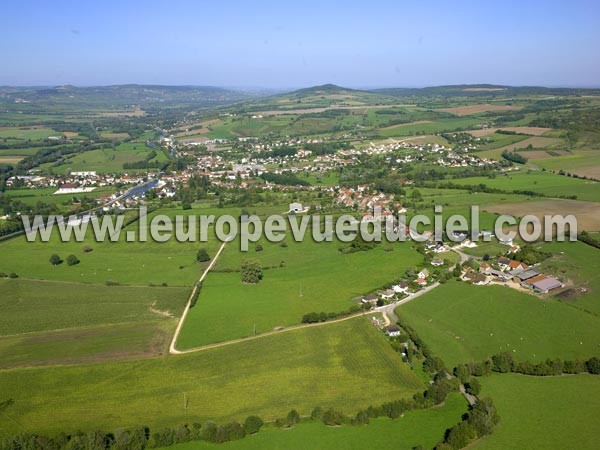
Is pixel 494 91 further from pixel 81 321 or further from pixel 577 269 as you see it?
pixel 81 321

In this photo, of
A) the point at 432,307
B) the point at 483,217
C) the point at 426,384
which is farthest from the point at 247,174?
the point at 426,384

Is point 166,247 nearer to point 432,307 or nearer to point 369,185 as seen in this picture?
point 432,307

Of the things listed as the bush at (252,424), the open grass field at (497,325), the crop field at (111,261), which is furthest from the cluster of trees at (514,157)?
the bush at (252,424)

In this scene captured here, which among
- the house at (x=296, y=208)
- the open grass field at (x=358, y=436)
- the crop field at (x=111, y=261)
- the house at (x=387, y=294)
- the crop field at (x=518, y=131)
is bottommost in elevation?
the open grass field at (x=358, y=436)

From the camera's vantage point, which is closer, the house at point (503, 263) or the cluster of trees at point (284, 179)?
the house at point (503, 263)

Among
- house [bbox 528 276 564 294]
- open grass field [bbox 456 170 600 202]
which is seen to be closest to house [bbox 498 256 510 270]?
house [bbox 528 276 564 294]

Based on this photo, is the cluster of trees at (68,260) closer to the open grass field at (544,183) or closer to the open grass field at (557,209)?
the open grass field at (557,209)

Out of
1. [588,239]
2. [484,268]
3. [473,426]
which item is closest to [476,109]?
[588,239]
